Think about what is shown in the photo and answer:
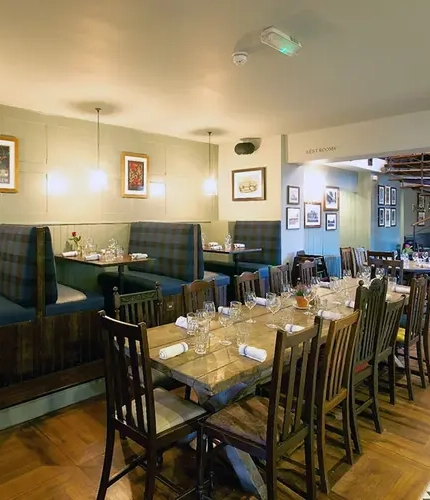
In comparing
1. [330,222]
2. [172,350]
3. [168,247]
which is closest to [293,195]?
[330,222]

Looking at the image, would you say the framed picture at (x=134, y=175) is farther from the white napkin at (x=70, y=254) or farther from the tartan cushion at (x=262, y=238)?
the tartan cushion at (x=262, y=238)

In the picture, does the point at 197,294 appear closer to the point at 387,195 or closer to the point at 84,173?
the point at 84,173

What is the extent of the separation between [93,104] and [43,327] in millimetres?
2474

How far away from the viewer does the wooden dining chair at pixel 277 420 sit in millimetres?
1643

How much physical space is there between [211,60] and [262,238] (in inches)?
130

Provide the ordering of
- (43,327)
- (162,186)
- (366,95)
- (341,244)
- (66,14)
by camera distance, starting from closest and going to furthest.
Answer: (66,14) < (43,327) < (366,95) < (162,186) < (341,244)

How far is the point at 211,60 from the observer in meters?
3.05

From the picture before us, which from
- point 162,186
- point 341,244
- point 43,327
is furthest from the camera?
point 341,244

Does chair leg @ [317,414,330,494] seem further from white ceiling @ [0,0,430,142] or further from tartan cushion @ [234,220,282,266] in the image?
tartan cushion @ [234,220,282,266]

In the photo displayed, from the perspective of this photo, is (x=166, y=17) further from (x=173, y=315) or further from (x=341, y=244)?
(x=341, y=244)

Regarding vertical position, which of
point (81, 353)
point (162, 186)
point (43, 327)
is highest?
point (162, 186)

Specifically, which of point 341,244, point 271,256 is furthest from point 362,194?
point 271,256

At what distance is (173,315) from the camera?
405 centimetres

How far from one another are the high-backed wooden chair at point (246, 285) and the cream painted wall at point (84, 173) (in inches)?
104
